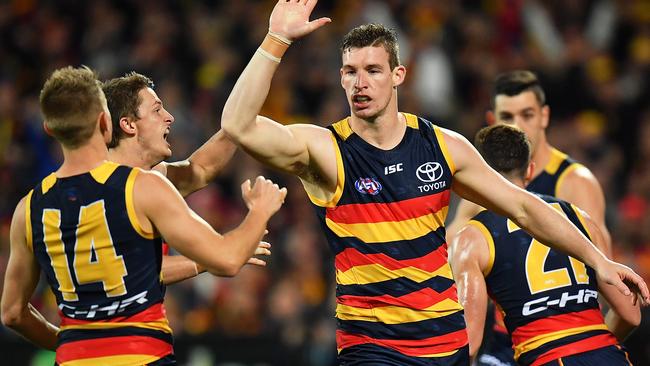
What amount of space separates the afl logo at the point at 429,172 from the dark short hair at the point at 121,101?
1532 mm

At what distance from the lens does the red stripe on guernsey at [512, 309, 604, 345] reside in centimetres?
625

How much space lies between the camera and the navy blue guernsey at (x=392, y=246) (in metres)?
5.71

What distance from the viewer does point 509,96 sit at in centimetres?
821

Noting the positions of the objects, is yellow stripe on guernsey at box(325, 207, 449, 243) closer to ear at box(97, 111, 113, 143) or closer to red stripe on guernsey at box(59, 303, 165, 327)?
red stripe on guernsey at box(59, 303, 165, 327)

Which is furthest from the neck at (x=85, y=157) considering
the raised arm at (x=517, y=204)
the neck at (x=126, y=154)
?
the raised arm at (x=517, y=204)

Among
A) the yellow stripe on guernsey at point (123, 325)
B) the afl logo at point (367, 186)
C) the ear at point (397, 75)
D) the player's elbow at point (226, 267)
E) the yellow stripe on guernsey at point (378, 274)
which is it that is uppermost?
the ear at point (397, 75)

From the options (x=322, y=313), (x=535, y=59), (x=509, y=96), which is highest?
(x=535, y=59)

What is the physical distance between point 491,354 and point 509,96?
6.67 feet

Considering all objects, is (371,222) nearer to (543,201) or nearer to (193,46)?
(543,201)

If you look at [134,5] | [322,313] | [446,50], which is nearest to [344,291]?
[322,313]

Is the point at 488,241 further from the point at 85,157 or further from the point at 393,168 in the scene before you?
the point at 85,157

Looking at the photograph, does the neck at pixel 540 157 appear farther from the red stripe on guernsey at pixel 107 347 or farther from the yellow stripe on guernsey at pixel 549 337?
the red stripe on guernsey at pixel 107 347

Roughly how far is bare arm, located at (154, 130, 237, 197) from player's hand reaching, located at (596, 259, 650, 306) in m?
2.20

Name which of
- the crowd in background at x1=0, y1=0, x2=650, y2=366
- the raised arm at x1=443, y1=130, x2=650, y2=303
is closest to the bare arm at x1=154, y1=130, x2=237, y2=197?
the raised arm at x1=443, y1=130, x2=650, y2=303
